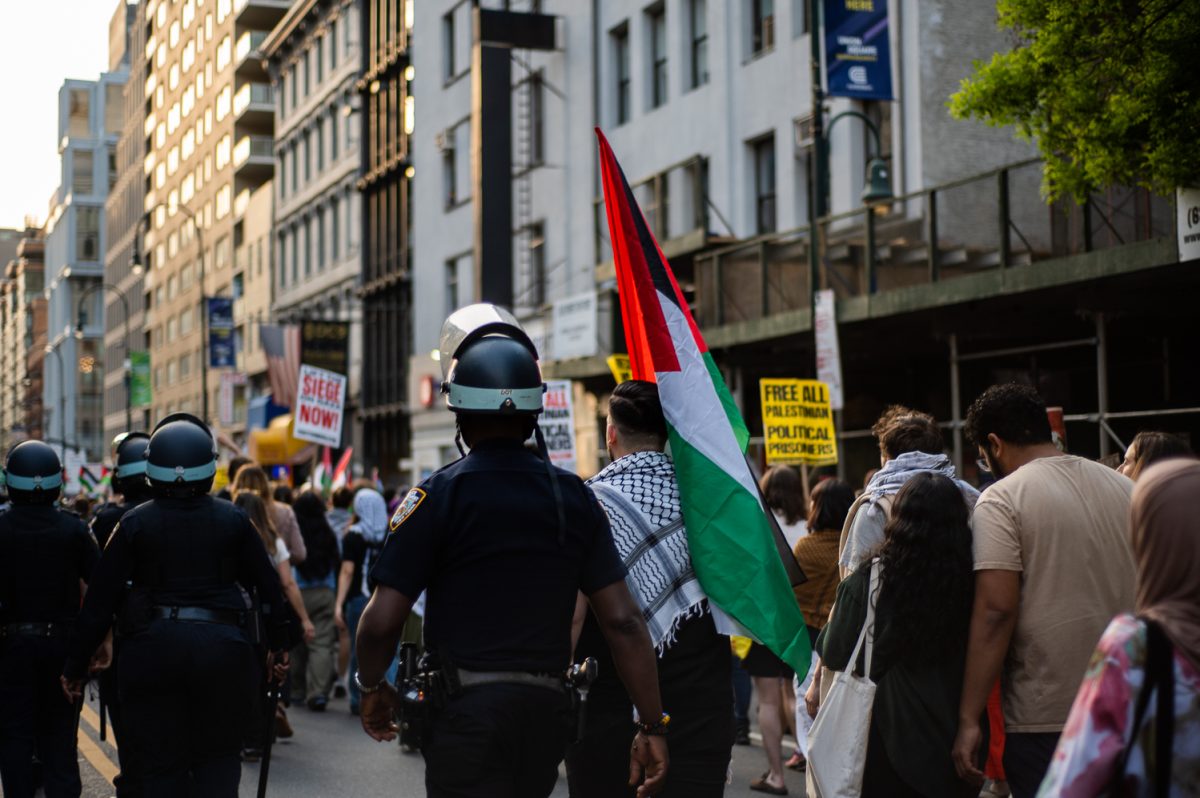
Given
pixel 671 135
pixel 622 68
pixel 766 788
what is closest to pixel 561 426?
pixel 766 788

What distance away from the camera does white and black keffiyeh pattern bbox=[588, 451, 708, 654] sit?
5.64 m

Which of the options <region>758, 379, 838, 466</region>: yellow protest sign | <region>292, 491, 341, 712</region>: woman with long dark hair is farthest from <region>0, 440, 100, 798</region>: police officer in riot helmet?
<region>758, 379, 838, 466</region>: yellow protest sign

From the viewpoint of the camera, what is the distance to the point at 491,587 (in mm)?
4543

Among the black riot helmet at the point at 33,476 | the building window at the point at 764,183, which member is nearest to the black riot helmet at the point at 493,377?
the black riot helmet at the point at 33,476

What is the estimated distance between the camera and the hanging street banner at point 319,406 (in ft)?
70.9

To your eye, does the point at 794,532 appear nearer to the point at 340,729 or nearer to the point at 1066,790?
the point at 340,729

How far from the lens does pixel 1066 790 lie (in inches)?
116

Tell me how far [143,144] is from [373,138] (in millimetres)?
57284

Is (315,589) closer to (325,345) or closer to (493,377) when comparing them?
(493,377)

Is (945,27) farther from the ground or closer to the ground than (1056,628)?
farther from the ground

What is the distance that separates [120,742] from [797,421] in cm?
970

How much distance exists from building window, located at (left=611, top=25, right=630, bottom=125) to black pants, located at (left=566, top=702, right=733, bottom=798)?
88.2ft

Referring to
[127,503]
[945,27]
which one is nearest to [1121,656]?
[127,503]

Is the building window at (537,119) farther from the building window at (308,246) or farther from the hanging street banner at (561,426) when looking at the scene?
the building window at (308,246)
